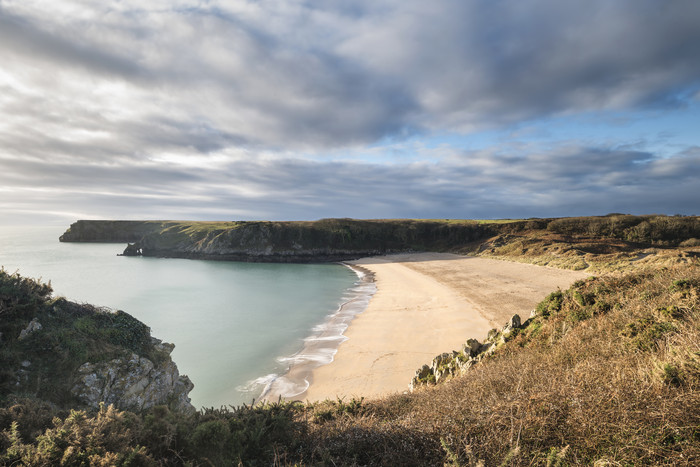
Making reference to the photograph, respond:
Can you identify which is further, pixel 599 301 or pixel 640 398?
pixel 599 301

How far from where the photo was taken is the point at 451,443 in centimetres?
382

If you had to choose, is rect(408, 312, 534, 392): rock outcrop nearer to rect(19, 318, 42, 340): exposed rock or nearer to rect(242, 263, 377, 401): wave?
rect(242, 263, 377, 401): wave

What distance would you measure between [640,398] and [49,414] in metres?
8.86

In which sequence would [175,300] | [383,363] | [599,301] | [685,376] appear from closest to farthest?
[685,376] < [599,301] < [383,363] < [175,300]

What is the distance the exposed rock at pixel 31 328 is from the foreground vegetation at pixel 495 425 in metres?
2.32

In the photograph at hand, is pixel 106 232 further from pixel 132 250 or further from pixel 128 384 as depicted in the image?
pixel 128 384

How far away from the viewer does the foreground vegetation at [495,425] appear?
336 centimetres

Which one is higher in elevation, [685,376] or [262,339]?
[685,376]

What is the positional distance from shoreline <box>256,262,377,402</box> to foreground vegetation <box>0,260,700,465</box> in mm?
5070

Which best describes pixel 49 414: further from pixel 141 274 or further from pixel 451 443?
pixel 141 274

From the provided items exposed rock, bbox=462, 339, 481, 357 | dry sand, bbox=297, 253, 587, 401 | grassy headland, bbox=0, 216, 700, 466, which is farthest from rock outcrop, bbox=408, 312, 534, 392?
dry sand, bbox=297, 253, 587, 401

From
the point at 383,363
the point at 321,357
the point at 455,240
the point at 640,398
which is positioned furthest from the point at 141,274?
the point at 455,240

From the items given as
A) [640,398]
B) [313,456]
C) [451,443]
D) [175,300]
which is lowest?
[175,300]

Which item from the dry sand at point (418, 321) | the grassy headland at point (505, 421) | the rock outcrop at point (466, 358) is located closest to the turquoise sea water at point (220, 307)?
the dry sand at point (418, 321)
